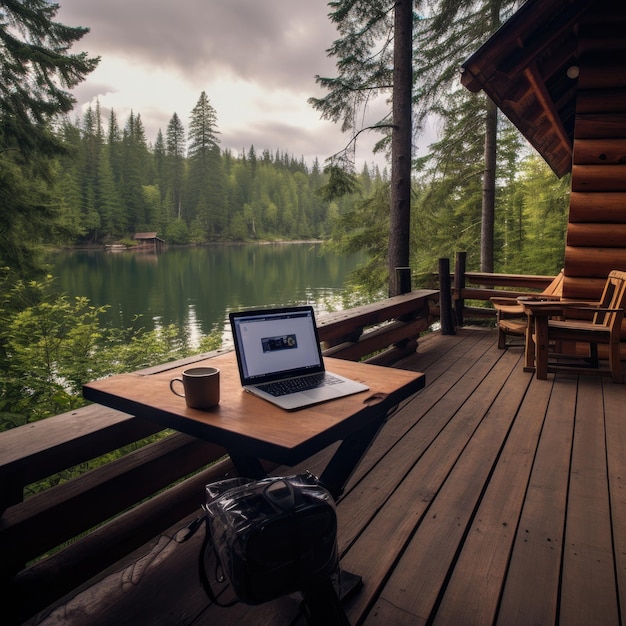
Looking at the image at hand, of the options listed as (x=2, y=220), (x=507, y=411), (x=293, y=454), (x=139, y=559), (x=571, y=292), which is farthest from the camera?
(x=2, y=220)

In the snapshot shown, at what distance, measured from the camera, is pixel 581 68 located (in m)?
4.71

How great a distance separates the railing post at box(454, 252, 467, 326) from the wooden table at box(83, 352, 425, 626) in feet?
18.5

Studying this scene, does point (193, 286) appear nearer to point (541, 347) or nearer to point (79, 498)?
point (541, 347)

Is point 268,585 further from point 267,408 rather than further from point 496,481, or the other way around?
point 496,481

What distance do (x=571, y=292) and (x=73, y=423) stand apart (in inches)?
195

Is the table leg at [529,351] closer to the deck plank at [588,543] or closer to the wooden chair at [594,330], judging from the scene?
the wooden chair at [594,330]

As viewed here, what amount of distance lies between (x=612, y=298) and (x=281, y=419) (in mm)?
4303

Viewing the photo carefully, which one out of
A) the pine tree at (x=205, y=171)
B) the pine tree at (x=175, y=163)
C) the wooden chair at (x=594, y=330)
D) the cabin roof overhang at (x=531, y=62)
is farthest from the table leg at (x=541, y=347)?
the pine tree at (x=175, y=163)

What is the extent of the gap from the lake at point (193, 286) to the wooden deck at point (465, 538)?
8610 mm

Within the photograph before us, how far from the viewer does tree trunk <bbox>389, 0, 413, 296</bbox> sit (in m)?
7.23

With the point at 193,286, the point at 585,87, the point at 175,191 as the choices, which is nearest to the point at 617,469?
the point at 585,87

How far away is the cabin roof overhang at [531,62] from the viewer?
4.31 m

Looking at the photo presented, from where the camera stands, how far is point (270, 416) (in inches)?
53.3

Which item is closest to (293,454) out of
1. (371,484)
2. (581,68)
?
(371,484)
